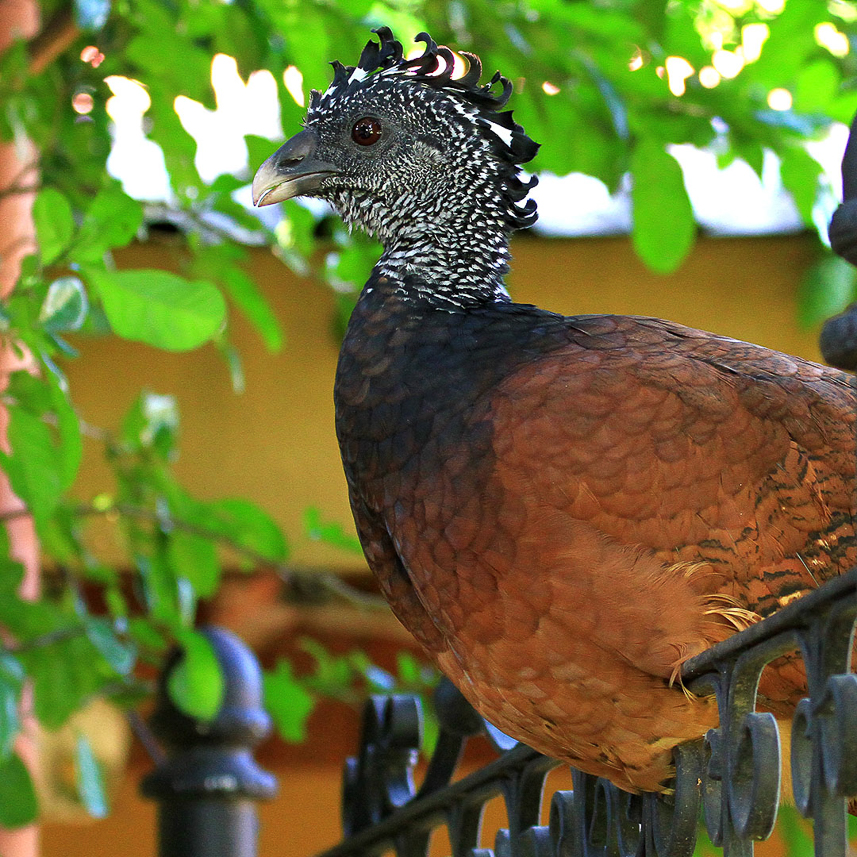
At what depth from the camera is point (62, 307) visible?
1392 millimetres

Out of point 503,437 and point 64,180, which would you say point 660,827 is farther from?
point 64,180

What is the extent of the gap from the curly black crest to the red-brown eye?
6cm

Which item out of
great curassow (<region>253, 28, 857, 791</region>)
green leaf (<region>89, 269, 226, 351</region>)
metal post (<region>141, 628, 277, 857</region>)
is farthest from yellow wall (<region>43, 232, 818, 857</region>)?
great curassow (<region>253, 28, 857, 791</region>)

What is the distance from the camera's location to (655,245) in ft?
5.51

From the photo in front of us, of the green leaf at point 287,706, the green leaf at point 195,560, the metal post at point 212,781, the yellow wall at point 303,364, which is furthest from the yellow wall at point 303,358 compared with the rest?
the metal post at point 212,781

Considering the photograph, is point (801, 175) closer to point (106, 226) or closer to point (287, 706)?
point (106, 226)

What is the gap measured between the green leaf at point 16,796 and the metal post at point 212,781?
168 mm

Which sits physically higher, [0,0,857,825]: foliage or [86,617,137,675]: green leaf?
[0,0,857,825]: foliage

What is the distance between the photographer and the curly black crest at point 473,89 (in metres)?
1.38

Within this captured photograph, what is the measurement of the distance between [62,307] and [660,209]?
882mm

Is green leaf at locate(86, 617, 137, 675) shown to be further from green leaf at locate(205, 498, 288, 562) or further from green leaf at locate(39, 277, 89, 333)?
green leaf at locate(39, 277, 89, 333)

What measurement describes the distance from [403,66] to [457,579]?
0.72 meters

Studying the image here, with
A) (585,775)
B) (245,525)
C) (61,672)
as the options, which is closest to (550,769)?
(585,775)

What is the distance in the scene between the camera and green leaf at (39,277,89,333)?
54.0 inches
